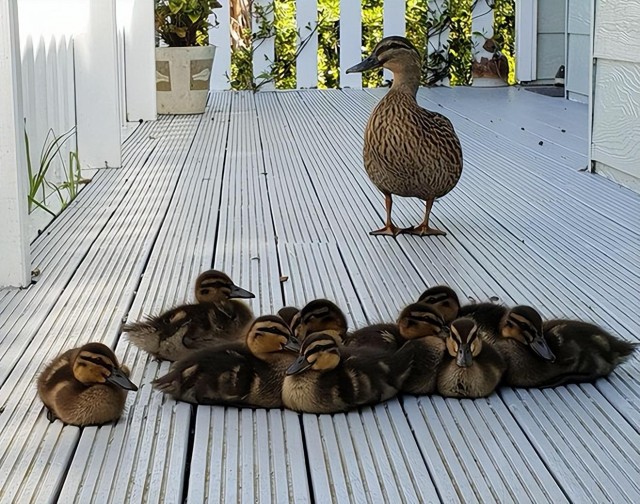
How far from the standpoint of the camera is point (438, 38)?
1196 centimetres

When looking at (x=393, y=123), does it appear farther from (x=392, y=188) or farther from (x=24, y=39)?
(x=24, y=39)

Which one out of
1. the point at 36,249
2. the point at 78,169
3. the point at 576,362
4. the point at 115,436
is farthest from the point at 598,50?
the point at 115,436

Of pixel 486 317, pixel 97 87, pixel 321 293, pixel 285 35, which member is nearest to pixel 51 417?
pixel 486 317

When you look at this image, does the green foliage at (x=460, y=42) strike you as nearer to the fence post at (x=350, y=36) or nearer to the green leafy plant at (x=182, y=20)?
the fence post at (x=350, y=36)

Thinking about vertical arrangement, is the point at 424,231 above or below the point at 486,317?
below


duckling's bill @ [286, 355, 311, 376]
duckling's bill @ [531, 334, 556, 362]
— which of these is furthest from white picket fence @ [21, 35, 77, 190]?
duckling's bill @ [531, 334, 556, 362]

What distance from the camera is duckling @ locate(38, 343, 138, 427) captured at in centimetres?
284

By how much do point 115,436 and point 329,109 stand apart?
7.52 meters

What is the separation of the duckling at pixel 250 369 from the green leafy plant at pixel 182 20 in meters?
7.19

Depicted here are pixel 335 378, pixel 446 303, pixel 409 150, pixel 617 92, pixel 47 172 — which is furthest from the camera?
pixel 617 92

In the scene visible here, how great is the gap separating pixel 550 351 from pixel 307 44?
9258 millimetres

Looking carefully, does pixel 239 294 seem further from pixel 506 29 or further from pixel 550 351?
pixel 506 29

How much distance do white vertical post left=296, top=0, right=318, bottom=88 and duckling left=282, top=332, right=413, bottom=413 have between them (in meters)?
9.26

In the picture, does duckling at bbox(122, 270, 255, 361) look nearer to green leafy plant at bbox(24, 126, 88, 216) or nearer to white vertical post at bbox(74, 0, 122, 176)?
green leafy plant at bbox(24, 126, 88, 216)
